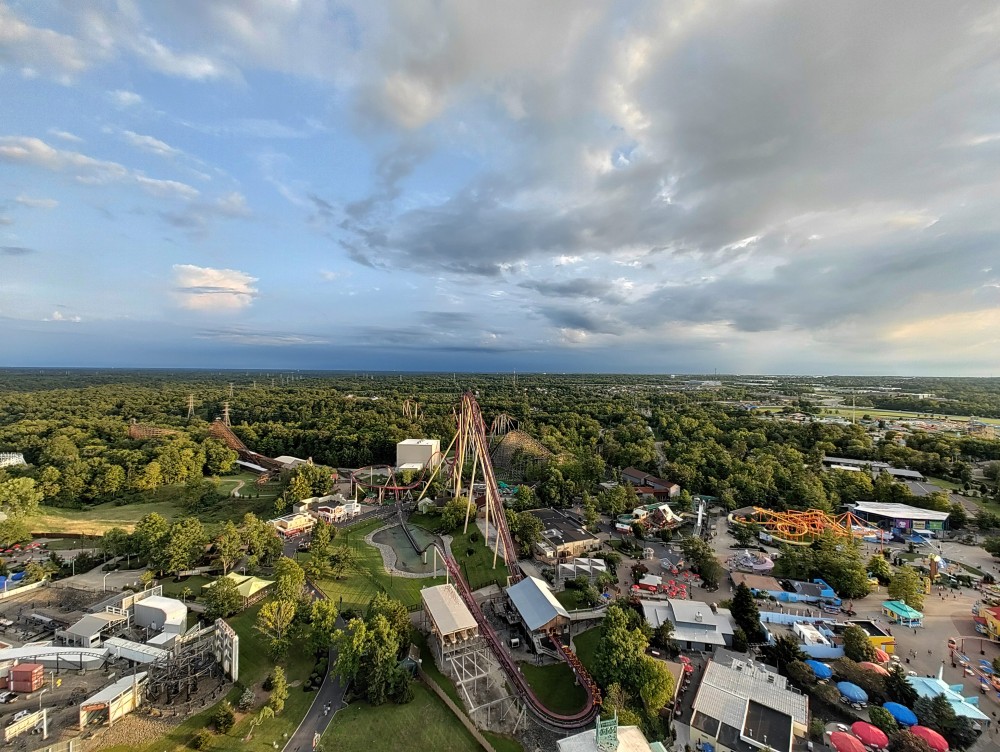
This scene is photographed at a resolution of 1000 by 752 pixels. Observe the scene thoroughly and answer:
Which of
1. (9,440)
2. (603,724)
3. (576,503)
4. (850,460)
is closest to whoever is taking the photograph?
(603,724)

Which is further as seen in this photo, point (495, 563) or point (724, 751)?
point (495, 563)

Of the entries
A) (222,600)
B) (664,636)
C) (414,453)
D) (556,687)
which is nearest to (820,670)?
(664,636)

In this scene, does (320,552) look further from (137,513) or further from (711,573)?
(711,573)

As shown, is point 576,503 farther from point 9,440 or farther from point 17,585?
point 9,440

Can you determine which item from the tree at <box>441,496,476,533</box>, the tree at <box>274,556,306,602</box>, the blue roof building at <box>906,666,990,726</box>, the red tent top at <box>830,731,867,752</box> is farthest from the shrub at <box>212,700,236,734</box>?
the blue roof building at <box>906,666,990,726</box>

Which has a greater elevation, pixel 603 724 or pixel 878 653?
pixel 603 724

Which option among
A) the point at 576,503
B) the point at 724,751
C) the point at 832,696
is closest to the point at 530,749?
the point at 724,751
